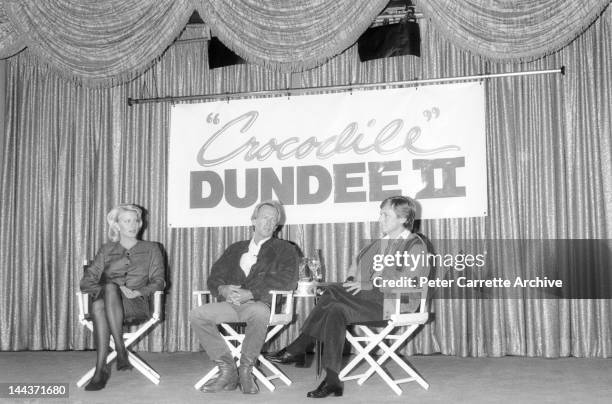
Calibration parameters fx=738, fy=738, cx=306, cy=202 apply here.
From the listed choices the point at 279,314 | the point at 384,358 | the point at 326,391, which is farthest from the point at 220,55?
the point at 326,391

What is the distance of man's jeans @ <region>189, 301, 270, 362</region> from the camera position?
4.28m

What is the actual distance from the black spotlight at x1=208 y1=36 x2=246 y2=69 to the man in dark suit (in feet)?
6.29

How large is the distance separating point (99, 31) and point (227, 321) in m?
2.52

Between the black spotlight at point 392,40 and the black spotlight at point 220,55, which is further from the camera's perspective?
the black spotlight at point 220,55

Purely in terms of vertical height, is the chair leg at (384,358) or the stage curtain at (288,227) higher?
the stage curtain at (288,227)

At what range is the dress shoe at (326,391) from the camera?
13.3ft

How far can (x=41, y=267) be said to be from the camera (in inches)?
254

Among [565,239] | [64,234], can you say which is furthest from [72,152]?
[565,239]

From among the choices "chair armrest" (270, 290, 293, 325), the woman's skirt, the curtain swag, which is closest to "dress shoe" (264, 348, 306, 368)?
"chair armrest" (270, 290, 293, 325)

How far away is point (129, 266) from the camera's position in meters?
4.86

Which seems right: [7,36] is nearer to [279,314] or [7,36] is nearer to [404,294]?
[279,314]

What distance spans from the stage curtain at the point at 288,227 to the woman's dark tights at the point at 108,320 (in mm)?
1784

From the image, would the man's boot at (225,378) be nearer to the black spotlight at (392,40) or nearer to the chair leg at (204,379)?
the chair leg at (204,379)

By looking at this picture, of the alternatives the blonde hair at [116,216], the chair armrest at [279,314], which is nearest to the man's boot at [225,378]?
the chair armrest at [279,314]
